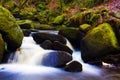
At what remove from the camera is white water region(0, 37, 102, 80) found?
8836 mm

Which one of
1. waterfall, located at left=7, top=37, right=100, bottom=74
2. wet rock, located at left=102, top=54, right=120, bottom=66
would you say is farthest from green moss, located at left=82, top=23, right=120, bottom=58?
waterfall, located at left=7, top=37, right=100, bottom=74

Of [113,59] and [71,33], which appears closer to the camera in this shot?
[113,59]

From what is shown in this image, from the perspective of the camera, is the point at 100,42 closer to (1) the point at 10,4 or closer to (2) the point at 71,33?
(2) the point at 71,33

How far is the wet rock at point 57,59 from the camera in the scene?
32.2 ft

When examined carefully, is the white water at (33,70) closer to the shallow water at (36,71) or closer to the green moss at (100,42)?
the shallow water at (36,71)

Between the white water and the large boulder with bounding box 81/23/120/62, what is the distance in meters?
0.47

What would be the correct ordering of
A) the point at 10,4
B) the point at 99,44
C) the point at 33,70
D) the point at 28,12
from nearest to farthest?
the point at 33,70 < the point at 99,44 < the point at 28,12 < the point at 10,4

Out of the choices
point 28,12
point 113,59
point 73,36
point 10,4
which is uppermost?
point 73,36

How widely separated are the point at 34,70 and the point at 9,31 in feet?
5.71

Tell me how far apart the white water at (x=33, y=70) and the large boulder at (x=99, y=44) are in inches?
18.5

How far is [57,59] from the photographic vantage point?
9.86 m

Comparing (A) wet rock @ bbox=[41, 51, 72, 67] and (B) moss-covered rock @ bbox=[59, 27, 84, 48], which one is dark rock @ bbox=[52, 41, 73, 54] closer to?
(A) wet rock @ bbox=[41, 51, 72, 67]

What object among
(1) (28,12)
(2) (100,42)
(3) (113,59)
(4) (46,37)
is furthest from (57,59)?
(1) (28,12)

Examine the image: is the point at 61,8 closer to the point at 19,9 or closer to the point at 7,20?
the point at 19,9
